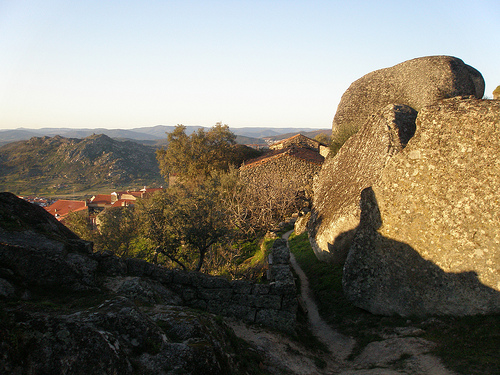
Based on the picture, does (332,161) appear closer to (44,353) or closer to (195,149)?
(44,353)

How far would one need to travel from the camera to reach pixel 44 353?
354 cm

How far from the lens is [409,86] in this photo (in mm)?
20891

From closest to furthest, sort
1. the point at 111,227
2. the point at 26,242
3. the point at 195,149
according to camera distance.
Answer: the point at 26,242
the point at 111,227
the point at 195,149

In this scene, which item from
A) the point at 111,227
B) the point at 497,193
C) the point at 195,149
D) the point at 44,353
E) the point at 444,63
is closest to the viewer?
the point at 44,353

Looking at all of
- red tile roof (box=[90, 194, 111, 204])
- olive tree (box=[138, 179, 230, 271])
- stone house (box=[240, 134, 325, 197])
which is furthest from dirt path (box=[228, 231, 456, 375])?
red tile roof (box=[90, 194, 111, 204])

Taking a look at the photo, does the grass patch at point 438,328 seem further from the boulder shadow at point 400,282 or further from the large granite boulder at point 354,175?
the large granite boulder at point 354,175

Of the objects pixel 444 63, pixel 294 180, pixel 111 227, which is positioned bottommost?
pixel 111 227

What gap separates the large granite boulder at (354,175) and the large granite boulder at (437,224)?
1.78m

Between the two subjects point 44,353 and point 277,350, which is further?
point 277,350

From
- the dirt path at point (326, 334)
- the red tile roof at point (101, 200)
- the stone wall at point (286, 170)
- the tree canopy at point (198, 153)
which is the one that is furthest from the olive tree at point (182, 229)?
the red tile roof at point (101, 200)

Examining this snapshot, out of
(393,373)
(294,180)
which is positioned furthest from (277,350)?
(294,180)

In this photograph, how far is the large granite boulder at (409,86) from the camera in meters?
19.8

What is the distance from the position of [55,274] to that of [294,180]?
80.6 ft

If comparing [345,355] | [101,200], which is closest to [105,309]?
[345,355]
